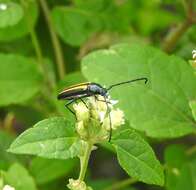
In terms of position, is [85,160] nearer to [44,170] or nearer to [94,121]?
[94,121]

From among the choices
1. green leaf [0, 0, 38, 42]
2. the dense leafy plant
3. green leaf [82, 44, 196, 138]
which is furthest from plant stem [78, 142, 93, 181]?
green leaf [0, 0, 38, 42]

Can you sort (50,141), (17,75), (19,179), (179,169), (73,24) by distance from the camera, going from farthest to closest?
(73,24) < (17,75) < (179,169) < (19,179) < (50,141)

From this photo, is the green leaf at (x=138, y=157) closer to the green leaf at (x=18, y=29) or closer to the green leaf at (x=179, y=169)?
the green leaf at (x=179, y=169)

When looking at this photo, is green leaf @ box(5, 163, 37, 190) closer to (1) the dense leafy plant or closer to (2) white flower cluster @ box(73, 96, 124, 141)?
(1) the dense leafy plant

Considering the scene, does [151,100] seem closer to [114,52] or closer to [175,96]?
[175,96]

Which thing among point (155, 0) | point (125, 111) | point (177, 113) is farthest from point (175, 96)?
point (155, 0)

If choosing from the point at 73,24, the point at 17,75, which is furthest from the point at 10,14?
the point at 73,24

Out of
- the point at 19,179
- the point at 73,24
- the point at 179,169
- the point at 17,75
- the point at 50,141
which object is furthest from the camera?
the point at 73,24
